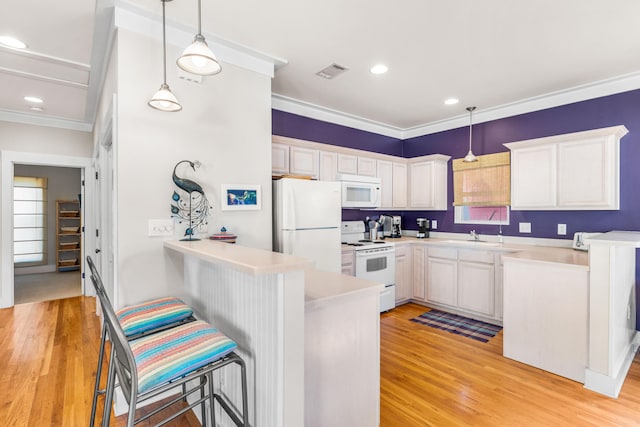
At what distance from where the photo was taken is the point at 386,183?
4.64m

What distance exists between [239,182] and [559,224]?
3.62 metres

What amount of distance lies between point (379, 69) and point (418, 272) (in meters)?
2.74

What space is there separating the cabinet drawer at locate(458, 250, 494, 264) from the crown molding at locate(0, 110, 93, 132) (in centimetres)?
559

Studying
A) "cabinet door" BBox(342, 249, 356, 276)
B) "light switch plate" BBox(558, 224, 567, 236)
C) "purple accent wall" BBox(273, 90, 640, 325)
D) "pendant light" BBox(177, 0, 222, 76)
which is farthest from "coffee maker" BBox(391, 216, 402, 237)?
"pendant light" BBox(177, 0, 222, 76)

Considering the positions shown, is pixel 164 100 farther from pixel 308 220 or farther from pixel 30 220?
pixel 30 220

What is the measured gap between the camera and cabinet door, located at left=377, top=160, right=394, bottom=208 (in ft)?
14.9

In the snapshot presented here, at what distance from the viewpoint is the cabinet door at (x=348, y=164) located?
4059mm

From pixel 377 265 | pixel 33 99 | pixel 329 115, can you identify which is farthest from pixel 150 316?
pixel 33 99

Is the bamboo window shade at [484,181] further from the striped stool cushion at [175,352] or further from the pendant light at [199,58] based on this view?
the striped stool cushion at [175,352]

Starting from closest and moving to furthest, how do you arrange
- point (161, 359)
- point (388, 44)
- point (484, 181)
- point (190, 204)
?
point (161, 359) → point (190, 204) → point (388, 44) → point (484, 181)

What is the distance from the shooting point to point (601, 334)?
2.33 m

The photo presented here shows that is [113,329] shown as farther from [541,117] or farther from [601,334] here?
[541,117]

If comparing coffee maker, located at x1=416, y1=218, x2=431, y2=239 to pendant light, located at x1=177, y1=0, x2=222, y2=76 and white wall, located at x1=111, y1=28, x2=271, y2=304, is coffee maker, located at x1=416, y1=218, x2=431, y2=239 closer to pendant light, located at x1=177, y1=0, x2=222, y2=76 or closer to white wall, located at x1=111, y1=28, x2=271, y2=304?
white wall, located at x1=111, y1=28, x2=271, y2=304

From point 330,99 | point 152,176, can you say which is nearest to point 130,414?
point 152,176
